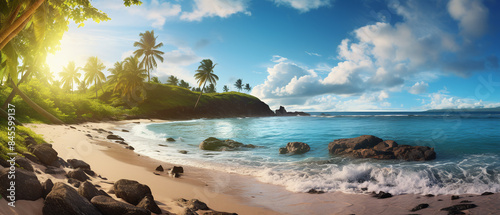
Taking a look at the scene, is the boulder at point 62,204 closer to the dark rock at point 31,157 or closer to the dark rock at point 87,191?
the dark rock at point 87,191

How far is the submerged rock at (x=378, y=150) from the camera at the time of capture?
1312cm

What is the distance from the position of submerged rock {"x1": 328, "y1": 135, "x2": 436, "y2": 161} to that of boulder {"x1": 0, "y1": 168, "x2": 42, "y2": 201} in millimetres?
14785

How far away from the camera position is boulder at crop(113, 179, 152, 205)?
4.89 m

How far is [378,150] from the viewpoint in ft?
46.0

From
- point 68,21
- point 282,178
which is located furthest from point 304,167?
point 68,21

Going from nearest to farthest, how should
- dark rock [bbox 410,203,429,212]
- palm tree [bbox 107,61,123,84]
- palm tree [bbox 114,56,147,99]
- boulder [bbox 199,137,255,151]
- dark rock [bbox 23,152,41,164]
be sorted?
dark rock [bbox 23,152,41,164], dark rock [bbox 410,203,429,212], boulder [bbox 199,137,255,151], palm tree [bbox 114,56,147,99], palm tree [bbox 107,61,123,84]

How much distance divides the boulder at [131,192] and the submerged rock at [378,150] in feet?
42.8

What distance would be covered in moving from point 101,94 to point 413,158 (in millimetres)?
74479

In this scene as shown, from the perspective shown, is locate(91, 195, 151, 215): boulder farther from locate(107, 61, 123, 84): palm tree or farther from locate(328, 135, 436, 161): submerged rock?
locate(107, 61, 123, 84): palm tree

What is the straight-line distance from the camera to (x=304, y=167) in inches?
467

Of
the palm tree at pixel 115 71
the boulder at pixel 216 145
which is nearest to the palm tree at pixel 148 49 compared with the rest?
the palm tree at pixel 115 71

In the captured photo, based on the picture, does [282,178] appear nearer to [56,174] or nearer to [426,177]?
[426,177]

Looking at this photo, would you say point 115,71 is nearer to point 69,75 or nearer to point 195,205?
point 69,75

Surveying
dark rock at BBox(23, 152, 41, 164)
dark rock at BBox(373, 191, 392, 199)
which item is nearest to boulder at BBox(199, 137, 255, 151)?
dark rock at BBox(373, 191, 392, 199)
